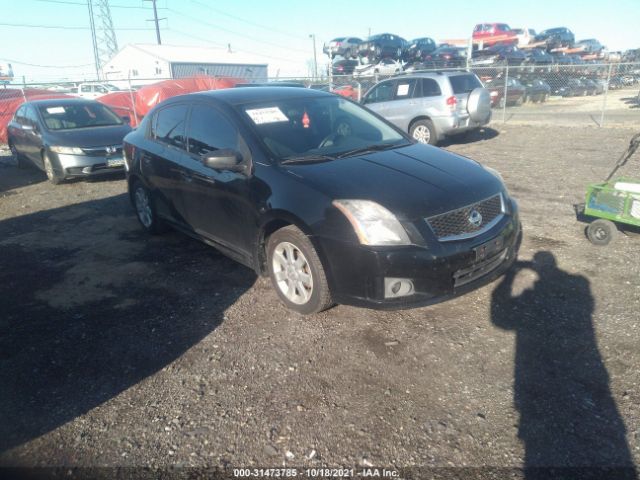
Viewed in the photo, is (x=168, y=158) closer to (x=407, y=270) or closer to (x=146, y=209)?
(x=146, y=209)

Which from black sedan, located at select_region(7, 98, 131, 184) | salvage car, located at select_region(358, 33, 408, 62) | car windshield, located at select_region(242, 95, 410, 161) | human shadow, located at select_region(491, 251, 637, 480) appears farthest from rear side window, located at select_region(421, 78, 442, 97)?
salvage car, located at select_region(358, 33, 408, 62)

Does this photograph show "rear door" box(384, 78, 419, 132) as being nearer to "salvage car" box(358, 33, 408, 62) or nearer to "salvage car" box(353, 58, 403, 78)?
"salvage car" box(353, 58, 403, 78)

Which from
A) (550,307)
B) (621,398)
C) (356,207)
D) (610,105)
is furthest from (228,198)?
(610,105)

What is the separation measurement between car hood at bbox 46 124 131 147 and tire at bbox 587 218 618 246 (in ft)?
26.1

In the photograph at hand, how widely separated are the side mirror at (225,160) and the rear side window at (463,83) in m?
8.62

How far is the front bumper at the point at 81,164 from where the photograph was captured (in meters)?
8.66

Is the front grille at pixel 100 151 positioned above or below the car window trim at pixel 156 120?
below

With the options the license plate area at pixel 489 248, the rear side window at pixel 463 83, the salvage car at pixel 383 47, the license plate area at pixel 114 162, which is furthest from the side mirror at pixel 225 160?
the salvage car at pixel 383 47

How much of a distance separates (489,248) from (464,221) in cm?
28

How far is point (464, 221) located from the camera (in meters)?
3.33

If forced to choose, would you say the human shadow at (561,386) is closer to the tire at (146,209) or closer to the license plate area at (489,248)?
the license plate area at (489,248)

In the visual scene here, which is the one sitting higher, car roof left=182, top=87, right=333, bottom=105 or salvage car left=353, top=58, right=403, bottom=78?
salvage car left=353, top=58, right=403, bottom=78

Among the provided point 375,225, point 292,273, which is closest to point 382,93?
point 292,273

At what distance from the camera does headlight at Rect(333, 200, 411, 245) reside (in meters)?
3.15
